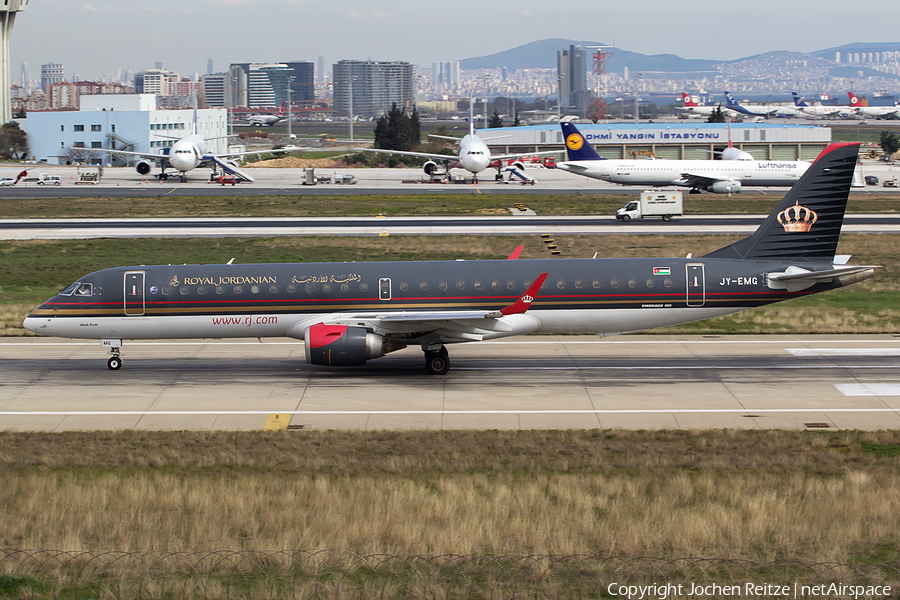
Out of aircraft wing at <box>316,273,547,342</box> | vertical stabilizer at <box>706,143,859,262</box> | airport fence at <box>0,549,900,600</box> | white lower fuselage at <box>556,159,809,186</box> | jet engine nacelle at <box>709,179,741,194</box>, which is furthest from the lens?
white lower fuselage at <box>556,159,809,186</box>

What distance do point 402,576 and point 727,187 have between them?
8534 centimetres

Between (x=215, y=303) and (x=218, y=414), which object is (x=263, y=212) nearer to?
(x=215, y=303)

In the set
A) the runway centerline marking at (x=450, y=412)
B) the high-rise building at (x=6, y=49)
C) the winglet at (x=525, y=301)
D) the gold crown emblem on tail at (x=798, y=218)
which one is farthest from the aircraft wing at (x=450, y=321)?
the high-rise building at (x=6, y=49)

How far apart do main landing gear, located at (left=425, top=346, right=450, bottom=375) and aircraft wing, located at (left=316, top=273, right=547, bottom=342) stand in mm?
763

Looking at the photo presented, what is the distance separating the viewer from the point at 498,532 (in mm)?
17141

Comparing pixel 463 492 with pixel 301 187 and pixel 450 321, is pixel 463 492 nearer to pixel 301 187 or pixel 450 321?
pixel 450 321

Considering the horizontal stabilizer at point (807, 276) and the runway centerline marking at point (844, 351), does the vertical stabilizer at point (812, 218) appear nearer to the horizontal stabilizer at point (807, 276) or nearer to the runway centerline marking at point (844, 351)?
the horizontal stabilizer at point (807, 276)

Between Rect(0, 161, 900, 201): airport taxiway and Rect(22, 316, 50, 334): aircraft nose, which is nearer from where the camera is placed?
Rect(22, 316, 50, 334): aircraft nose

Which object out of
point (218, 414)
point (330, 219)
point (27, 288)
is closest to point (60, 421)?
point (218, 414)

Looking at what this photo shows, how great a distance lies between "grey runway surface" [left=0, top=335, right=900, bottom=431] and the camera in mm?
26125

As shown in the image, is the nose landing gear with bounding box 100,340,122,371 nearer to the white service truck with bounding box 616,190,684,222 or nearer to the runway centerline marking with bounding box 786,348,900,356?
the runway centerline marking with bounding box 786,348,900,356

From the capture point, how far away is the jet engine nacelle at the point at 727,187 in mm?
92875

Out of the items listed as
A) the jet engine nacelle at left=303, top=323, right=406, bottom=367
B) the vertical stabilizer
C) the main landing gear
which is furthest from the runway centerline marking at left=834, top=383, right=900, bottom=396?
the jet engine nacelle at left=303, top=323, right=406, bottom=367

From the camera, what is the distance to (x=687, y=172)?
9450cm
